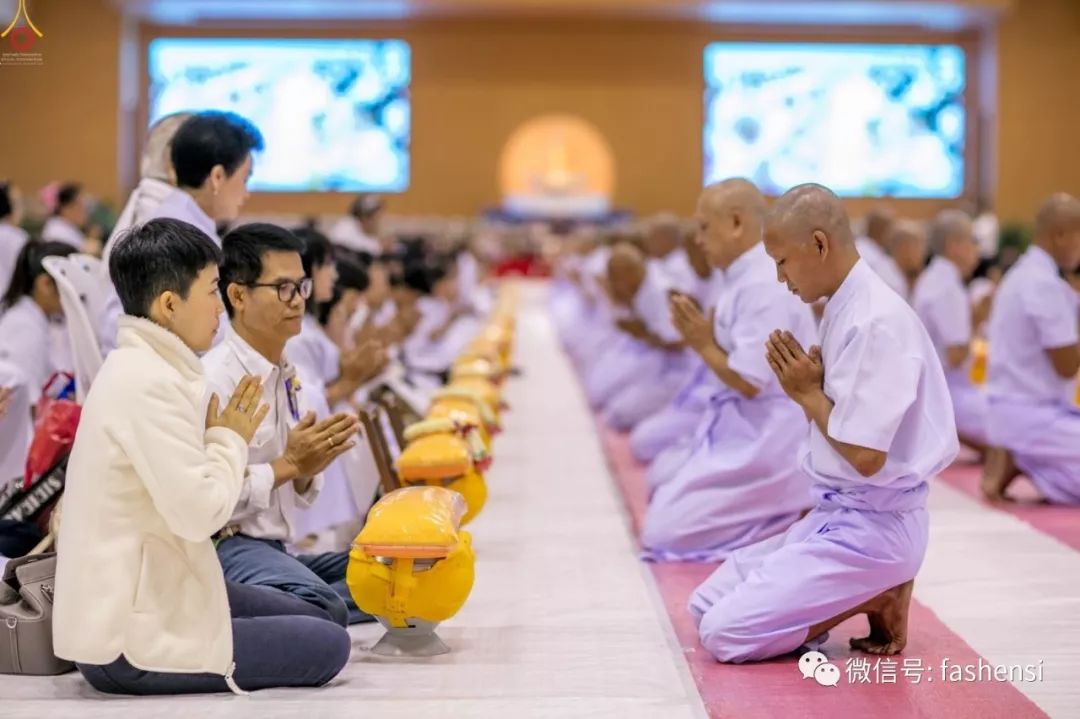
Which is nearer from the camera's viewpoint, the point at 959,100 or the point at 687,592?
the point at 687,592

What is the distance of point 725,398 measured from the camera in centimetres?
565

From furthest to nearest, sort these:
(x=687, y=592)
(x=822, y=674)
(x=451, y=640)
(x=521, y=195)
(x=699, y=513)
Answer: (x=521, y=195)
(x=699, y=513)
(x=687, y=592)
(x=451, y=640)
(x=822, y=674)

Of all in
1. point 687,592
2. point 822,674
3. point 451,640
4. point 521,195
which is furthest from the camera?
point 521,195

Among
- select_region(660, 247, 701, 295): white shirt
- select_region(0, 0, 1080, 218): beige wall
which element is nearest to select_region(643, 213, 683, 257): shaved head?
select_region(660, 247, 701, 295): white shirt

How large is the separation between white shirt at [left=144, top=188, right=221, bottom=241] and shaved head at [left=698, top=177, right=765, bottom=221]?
1.83 m

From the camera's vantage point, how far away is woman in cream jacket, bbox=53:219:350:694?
10.7 feet

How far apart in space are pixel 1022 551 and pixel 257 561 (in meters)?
3.01

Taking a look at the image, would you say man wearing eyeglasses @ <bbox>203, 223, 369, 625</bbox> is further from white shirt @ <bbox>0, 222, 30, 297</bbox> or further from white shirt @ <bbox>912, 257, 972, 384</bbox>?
white shirt @ <bbox>0, 222, 30, 297</bbox>

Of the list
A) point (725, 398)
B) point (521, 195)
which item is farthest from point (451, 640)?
point (521, 195)

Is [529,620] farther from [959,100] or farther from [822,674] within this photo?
[959,100]

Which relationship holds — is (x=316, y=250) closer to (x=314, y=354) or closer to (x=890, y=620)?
(x=314, y=354)

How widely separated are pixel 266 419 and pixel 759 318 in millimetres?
1975

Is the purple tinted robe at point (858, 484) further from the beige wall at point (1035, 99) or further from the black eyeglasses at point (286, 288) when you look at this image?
the beige wall at point (1035, 99)

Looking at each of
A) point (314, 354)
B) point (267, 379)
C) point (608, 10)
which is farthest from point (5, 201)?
point (608, 10)
